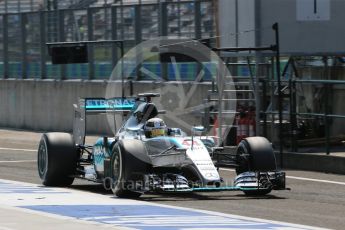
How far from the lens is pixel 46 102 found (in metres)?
35.8

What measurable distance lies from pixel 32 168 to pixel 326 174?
576 cm

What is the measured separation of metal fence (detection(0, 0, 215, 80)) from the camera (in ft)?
96.6

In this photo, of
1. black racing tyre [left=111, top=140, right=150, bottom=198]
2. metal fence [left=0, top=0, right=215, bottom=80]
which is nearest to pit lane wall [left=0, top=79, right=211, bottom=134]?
metal fence [left=0, top=0, right=215, bottom=80]

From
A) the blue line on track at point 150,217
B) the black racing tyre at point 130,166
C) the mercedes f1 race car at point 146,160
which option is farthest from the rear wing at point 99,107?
the blue line on track at point 150,217

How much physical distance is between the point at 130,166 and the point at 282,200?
7.30ft

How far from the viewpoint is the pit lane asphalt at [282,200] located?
13.0 metres

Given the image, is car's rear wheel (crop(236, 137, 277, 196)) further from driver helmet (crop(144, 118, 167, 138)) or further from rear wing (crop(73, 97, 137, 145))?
rear wing (crop(73, 97, 137, 145))

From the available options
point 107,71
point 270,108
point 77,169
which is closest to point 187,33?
point 107,71

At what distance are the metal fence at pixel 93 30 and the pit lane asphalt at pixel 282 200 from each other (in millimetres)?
9453

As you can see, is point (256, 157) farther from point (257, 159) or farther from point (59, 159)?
point (59, 159)

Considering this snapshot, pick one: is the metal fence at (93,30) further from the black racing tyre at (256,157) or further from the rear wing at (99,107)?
the black racing tyre at (256,157)

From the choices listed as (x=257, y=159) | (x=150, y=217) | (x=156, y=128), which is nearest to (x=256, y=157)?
(x=257, y=159)

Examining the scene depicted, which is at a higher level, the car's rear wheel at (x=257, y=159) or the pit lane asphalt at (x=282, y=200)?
the car's rear wheel at (x=257, y=159)

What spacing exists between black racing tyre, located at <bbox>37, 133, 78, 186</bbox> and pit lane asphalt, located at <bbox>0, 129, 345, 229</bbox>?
1.08 ft
